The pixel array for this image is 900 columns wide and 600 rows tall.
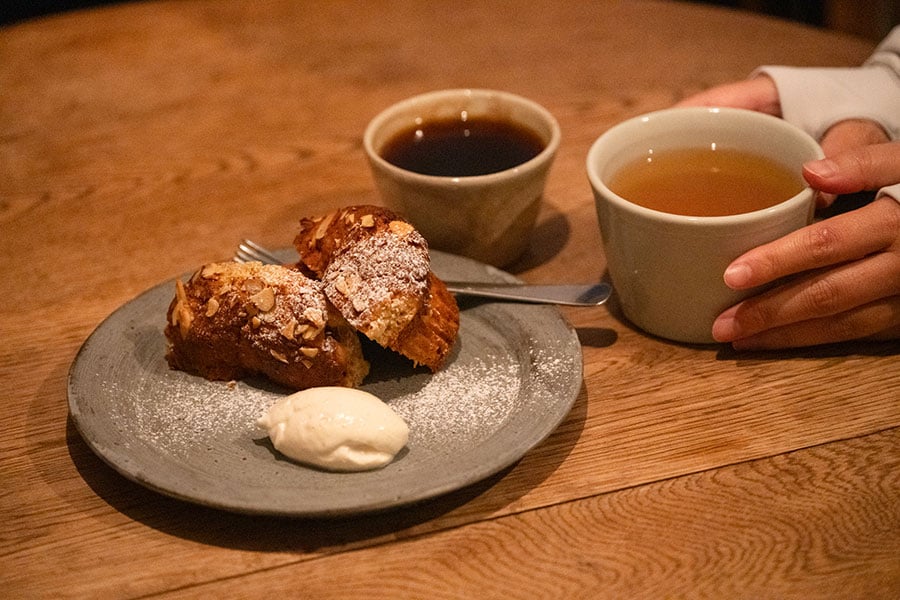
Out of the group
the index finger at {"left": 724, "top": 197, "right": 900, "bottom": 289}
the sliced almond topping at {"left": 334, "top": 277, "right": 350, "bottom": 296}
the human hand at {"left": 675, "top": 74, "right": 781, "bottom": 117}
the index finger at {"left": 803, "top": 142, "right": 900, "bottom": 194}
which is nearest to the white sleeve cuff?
the human hand at {"left": 675, "top": 74, "right": 781, "bottom": 117}

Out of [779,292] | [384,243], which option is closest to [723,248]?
[779,292]

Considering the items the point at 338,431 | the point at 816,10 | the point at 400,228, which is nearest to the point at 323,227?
the point at 400,228

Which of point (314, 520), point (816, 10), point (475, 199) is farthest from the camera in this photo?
point (816, 10)

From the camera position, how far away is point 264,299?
103 cm

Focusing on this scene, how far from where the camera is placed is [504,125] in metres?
1.43

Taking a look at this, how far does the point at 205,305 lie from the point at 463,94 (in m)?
0.61

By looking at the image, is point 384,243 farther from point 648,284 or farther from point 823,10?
point 823,10

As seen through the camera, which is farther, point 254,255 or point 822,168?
point 254,255

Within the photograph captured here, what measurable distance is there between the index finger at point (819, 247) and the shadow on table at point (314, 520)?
1.01ft

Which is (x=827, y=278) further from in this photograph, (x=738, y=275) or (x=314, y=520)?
(x=314, y=520)

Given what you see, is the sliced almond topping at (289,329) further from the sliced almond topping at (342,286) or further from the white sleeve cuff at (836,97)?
the white sleeve cuff at (836,97)

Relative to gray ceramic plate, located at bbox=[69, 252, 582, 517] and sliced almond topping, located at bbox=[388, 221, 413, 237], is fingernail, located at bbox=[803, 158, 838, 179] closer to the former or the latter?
gray ceramic plate, located at bbox=[69, 252, 582, 517]

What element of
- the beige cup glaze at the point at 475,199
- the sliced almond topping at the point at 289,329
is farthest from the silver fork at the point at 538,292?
the sliced almond topping at the point at 289,329

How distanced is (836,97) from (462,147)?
A: 564mm
